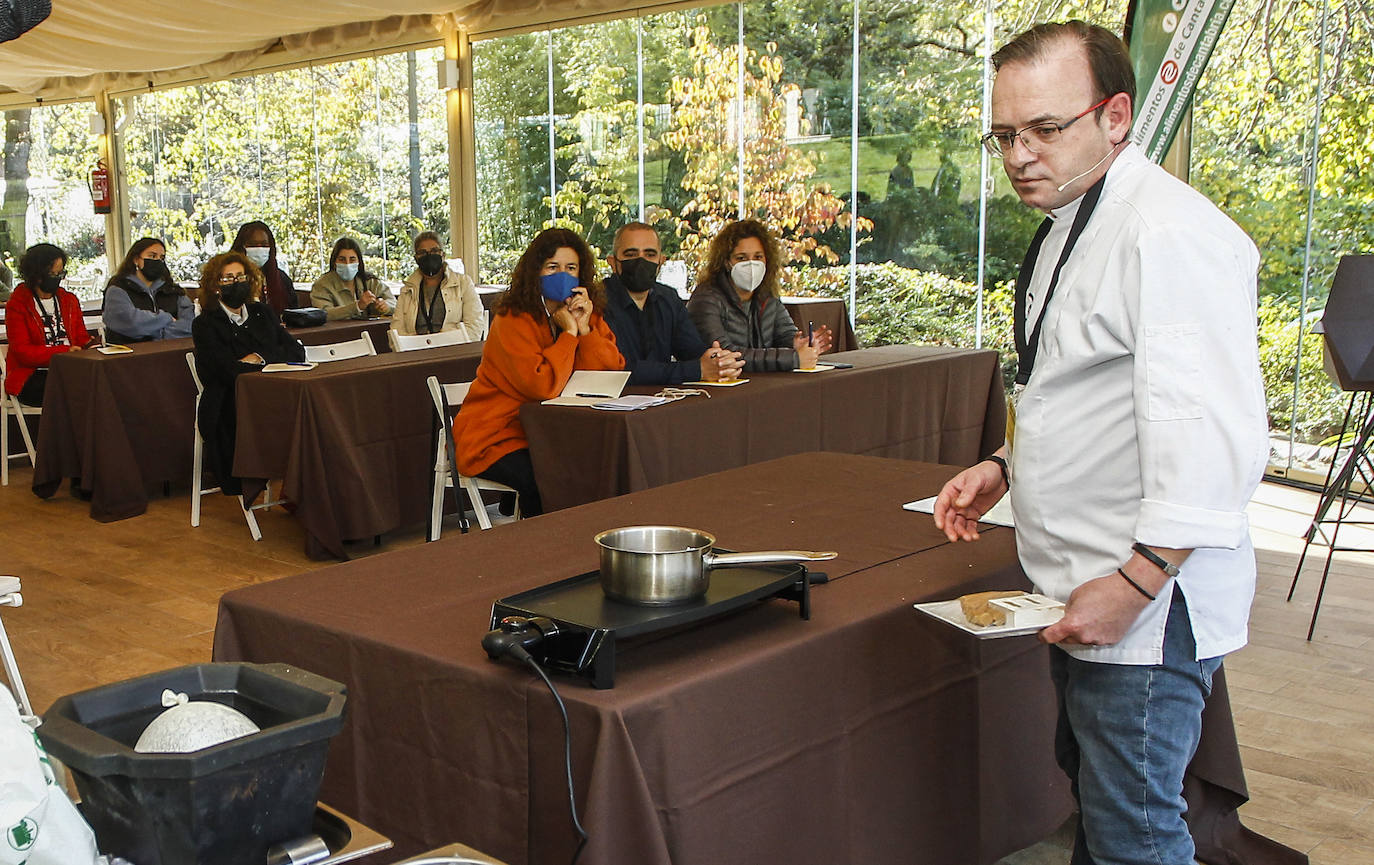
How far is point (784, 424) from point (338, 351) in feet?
7.62

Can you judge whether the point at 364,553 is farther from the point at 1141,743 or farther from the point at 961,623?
the point at 1141,743

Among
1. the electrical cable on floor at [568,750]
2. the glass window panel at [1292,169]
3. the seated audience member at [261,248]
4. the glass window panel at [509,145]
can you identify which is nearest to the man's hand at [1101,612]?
the electrical cable on floor at [568,750]

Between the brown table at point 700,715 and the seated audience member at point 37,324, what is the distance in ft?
17.8

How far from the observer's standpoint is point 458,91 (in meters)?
10.8

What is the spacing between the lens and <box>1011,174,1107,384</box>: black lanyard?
157 cm

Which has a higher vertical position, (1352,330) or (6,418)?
(1352,330)

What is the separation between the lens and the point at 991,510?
253cm

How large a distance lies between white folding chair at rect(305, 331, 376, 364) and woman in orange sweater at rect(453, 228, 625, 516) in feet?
4.99

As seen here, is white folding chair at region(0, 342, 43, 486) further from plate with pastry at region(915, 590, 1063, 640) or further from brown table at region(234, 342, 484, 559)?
plate with pastry at region(915, 590, 1063, 640)

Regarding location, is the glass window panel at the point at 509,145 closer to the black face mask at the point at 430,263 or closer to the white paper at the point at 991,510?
the black face mask at the point at 430,263

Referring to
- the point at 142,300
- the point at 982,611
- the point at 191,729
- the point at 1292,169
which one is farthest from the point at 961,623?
the point at 142,300

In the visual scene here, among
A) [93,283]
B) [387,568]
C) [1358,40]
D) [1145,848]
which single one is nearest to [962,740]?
[1145,848]

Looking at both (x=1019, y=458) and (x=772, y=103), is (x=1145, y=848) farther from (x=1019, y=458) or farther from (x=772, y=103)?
(x=772, y=103)

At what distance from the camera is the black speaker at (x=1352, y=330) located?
13.1 ft
